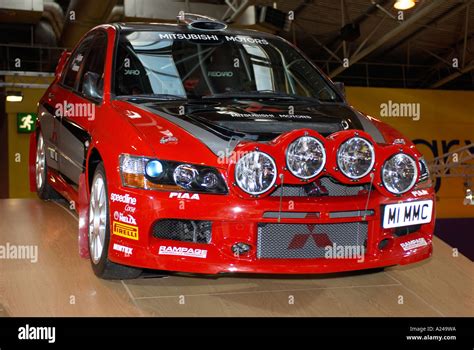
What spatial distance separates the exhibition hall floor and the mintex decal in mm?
326

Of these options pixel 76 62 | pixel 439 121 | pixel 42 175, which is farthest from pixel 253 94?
pixel 439 121

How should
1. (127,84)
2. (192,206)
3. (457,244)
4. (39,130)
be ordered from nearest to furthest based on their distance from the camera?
1. (192,206)
2. (127,84)
3. (39,130)
4. (457,244)

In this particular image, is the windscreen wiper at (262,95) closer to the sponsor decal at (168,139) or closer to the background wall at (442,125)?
the sponsor decal at (168,139)

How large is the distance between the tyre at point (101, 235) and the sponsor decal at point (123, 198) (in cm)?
11

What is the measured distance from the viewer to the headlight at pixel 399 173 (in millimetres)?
3469

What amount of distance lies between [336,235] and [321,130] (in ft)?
1.81

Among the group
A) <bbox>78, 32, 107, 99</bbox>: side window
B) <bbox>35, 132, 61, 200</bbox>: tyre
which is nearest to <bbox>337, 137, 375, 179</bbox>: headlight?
<bbox>78, 32, 107, 99</bbox>: side window

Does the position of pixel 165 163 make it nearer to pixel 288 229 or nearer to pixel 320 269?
pixel 288 229

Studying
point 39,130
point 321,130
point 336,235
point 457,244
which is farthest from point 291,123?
point 457,244

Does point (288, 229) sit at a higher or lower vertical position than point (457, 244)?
A: higher

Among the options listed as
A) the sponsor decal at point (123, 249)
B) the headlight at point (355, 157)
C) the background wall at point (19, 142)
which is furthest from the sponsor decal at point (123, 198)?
the background wall at point (19, 142)
